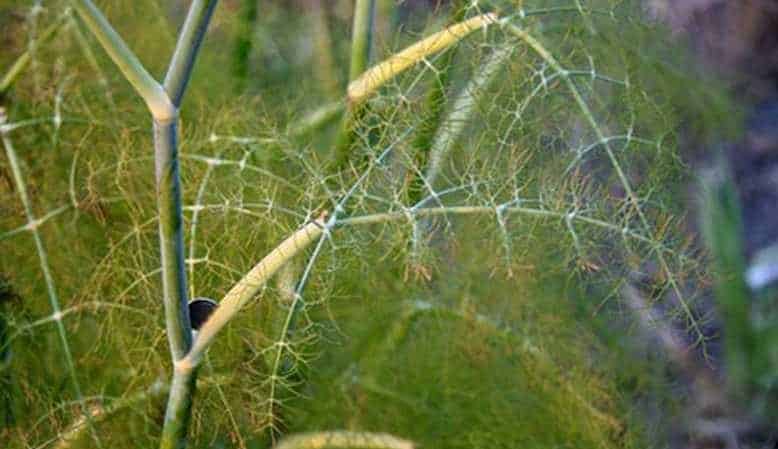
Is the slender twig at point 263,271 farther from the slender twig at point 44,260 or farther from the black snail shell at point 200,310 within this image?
the slender twig at point 44,260

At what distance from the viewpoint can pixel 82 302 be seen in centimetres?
93

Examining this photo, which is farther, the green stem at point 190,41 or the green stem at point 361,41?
the green stem at point 361,41

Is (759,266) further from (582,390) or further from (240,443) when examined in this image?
(240,443)

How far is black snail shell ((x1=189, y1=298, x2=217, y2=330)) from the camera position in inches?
32.4

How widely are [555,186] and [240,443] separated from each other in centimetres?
28

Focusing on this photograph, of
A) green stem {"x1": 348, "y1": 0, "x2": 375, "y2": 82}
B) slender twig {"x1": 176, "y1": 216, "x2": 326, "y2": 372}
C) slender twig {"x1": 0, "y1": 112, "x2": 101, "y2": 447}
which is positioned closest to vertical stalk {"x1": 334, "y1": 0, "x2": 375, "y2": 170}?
green stem {"x1": 348, "y1": 0, "x2": 375, "y2": 82}

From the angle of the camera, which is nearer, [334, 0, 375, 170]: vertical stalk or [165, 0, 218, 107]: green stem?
[165, 0, 218, 107]: green stem

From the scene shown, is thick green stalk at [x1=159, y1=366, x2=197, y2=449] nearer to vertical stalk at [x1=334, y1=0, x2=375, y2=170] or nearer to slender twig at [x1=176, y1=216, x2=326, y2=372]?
slender twig at [x1=176, y1=216, x2=326, y2=372]

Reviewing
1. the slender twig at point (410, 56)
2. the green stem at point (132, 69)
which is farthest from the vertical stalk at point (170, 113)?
the slender twig at point (410, 56)

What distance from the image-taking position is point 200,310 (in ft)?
2.70

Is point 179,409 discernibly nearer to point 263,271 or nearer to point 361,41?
point 263,271

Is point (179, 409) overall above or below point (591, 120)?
below

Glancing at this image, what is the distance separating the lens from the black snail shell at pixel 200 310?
2.70 feet

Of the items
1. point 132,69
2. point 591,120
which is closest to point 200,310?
point 132,69
